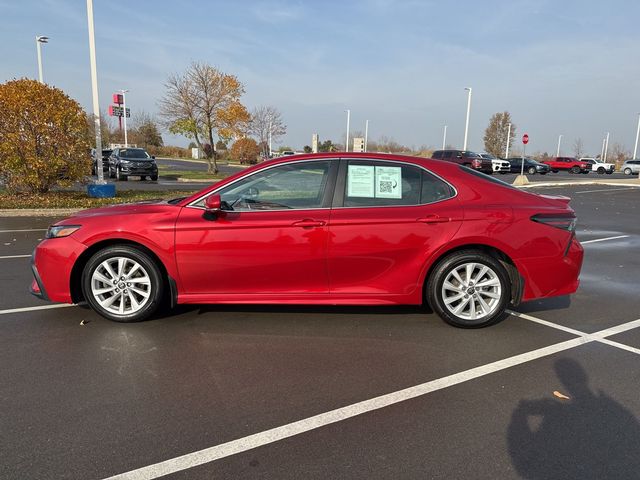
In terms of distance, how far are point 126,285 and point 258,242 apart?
1.35 meters

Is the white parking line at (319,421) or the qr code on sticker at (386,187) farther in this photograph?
the qr code on sticker at (386,187)

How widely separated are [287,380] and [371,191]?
192 cm

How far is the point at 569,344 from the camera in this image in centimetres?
418

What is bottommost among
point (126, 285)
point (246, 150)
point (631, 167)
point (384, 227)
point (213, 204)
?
point (126, 285)

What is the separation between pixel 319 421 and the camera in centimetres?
292

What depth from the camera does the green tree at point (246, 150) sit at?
171 ft

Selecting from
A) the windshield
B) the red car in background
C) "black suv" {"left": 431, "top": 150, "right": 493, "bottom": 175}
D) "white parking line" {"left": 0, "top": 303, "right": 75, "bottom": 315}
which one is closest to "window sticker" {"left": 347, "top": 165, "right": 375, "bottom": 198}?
"white parking line" {"left": 0, "top": 303, "right": 75, "bottom": 315}

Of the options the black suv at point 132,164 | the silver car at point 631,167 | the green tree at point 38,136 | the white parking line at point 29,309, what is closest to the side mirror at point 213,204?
the white parking line at point 29,309

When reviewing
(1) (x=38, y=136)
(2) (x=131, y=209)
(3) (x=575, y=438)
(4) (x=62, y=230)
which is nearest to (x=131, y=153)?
(1) (x=38, y=136)

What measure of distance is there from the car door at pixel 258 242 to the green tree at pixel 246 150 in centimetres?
4867

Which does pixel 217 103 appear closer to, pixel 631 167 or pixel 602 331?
pixel 602 331

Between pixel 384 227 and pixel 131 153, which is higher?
pixel 131 153

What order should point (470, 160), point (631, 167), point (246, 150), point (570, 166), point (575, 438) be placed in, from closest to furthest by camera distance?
1. point (575, 438)
2. point (470, 160)
3. point (570, 166)
4. point (631, 167)
5. point (246, 150)

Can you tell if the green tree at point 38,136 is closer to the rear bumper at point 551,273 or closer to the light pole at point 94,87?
A: the light pole at point 94,87
